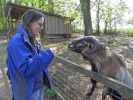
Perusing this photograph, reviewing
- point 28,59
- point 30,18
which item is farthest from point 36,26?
point 28,59

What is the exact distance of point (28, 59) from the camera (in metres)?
2.87

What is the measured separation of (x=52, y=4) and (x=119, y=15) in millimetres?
8092

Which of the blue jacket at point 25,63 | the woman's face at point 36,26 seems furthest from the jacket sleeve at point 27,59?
the woman's face at point 36,26

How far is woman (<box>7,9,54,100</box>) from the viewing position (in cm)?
287

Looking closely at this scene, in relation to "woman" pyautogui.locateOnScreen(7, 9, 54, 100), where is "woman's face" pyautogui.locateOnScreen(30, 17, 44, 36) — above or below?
above

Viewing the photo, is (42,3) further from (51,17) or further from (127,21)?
(51,17)

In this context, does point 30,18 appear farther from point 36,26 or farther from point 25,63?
point 25,63

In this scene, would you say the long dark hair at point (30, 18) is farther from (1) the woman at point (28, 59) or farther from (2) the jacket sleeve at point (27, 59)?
(2) the jacket sleeve at point (27, 59)

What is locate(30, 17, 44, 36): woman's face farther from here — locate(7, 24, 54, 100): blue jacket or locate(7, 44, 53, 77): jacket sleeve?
locate(7, 44, 53, 77): jacket sleeve

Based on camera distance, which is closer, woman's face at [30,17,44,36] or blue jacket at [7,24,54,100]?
blue jacket at [7,24,54,100]

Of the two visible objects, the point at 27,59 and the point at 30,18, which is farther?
the point at 30,18

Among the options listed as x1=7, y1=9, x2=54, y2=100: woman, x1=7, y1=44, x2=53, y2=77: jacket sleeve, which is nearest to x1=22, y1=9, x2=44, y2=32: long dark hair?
x1=7, y1=9, x2=54, y2=100: woman

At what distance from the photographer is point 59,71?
326 inches

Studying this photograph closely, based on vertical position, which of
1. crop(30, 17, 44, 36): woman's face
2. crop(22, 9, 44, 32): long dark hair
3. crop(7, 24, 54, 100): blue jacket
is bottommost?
crop(7, 24, 54, 100): blue jacket
